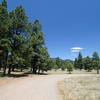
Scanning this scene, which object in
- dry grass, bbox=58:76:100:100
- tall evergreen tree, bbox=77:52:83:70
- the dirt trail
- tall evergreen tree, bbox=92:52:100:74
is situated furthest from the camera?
tall evergreen tree, bbox=77:52:83:70

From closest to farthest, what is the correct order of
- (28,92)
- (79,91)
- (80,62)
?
(28,92)
(79,91)
(80,62)

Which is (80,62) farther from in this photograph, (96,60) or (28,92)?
(28,92)

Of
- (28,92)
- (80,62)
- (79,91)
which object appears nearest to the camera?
(28,92)

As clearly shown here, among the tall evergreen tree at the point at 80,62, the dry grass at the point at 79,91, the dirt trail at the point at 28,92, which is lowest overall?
the dry grass at the point at 79,91

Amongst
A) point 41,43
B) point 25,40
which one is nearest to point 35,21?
point 41,43

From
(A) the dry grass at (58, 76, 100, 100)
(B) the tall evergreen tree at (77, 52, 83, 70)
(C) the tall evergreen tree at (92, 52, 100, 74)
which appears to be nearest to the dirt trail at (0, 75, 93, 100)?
(A) the dry grass at (58, 76, 100, 100)

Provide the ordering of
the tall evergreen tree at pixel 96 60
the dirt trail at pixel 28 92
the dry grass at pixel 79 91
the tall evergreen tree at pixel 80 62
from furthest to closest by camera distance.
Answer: the tall evergreen tree at pixel 80 62 < the tall evergreen tree at pixel 96 60 < the dry grass at pixel 79 91 < the dirt trail at pixel 28 92

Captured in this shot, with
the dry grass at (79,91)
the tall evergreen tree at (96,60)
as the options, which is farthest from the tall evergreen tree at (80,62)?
the dry grass at (79,91)

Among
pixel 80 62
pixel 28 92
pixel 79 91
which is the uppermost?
pixel 80 62

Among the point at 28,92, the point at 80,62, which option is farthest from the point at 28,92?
the point at 80,62

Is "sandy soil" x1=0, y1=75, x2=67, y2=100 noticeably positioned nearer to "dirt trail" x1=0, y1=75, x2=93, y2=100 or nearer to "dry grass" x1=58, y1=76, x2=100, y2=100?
"dirt trail" x1=0, y1=75, x2=93, y2=100

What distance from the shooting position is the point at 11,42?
25812 mm

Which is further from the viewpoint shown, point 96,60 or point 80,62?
point 80,62

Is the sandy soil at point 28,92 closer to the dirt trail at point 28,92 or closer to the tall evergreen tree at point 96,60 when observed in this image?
the dirt trail at point 28,92
